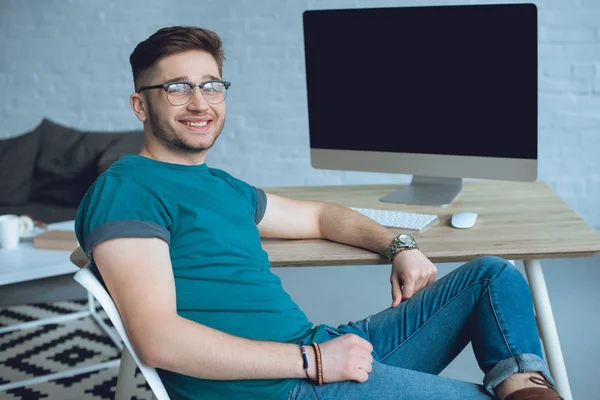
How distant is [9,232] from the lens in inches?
120

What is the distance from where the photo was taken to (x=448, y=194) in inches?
90.1

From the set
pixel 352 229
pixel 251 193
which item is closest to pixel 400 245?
pixel 352 229

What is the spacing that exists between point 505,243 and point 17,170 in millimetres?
3188

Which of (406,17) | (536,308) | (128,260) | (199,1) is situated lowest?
(536,308)

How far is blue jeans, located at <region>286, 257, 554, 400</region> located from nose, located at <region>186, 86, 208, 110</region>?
0.54 m

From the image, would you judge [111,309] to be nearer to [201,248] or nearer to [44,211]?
[201,248]

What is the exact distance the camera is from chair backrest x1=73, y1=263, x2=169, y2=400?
4.41ft

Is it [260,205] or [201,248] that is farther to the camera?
[260,205]

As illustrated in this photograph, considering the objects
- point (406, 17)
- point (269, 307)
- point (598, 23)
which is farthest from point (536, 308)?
point (598, 23)

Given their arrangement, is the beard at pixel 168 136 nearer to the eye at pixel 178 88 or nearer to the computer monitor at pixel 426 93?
the eye at pixel 178 88

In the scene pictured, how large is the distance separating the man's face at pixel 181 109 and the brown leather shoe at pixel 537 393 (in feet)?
2.57

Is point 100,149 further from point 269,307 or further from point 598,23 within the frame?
point 269,307

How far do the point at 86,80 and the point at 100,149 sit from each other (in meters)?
0.59

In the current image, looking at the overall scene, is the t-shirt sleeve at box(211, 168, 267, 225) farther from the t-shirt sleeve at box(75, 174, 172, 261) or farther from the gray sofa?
the gray sofa
